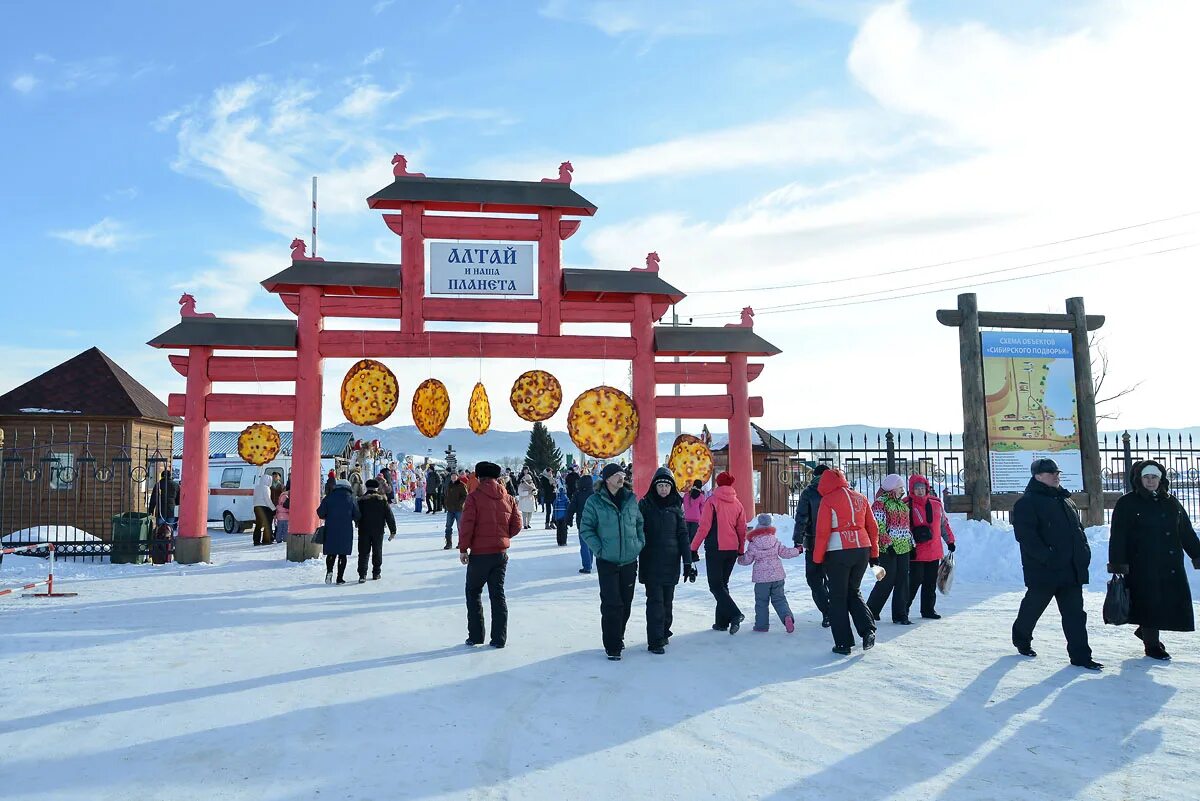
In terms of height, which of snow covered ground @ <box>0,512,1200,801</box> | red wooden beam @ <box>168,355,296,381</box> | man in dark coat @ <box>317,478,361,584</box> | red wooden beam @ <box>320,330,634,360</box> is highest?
red wooden beam @ <box>320,330,634,360</box>

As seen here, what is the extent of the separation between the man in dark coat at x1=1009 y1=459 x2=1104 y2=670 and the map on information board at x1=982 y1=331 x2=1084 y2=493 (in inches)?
346

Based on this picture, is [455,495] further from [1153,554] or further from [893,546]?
[1153,554]

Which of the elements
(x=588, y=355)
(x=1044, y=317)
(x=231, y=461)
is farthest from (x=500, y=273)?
(x=231, y=461)

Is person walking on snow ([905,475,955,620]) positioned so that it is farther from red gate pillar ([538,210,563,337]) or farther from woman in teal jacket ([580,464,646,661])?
red gate pillar ([538,210,563,337])

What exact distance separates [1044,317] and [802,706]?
13240 mm

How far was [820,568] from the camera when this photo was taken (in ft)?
30.7

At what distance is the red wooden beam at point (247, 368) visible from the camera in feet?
54.7

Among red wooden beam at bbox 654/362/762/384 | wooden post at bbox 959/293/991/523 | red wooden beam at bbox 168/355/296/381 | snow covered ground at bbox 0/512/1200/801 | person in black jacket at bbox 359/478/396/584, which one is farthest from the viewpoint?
red wooden beam at bbox 654/362/762/384

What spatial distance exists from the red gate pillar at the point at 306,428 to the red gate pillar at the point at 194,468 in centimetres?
169

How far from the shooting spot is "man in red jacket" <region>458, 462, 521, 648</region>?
8.74 meters

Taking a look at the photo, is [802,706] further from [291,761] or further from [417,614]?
[417,614]

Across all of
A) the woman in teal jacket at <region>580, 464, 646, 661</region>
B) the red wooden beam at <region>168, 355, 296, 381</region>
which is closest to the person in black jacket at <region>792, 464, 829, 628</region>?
the woman in teal jacket at <region>580, 464, 646, 661</region>

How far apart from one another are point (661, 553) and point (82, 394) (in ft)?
66.5

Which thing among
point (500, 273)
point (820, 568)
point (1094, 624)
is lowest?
point (1094, 624)
